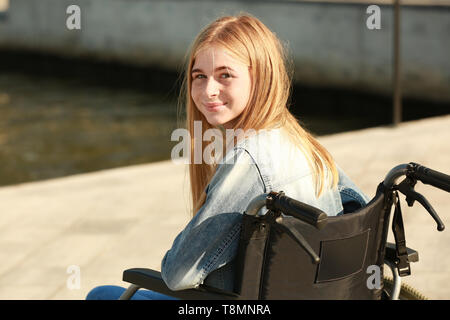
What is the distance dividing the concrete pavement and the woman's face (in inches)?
92.6

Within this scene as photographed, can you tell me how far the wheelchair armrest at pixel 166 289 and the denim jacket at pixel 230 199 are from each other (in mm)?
26

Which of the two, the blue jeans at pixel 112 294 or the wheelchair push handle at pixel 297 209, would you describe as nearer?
the wheelchair push handle at pixel 297 209

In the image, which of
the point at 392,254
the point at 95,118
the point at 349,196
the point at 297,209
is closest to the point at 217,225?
the point at 297,209

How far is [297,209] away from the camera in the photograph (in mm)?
2021

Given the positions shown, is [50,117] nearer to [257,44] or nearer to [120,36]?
[120,36]

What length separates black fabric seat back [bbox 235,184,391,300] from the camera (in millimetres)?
2264

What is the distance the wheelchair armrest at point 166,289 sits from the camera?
2365 millimetres

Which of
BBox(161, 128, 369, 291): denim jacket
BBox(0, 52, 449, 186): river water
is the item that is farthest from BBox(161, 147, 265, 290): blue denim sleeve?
BBox(0, 52, 449, 186): river water

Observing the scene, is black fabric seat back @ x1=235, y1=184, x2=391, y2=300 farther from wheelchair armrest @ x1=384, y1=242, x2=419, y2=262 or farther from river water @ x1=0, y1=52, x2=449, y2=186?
river water @ x1=0, y1=52, x2=449, y2=186

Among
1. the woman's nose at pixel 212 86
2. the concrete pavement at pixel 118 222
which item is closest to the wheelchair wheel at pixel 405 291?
the woman's nose at pixel 212 86

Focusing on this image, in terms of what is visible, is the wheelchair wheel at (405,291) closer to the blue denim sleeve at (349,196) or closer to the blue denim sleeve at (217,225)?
the blue denim sleeve at (349,196)

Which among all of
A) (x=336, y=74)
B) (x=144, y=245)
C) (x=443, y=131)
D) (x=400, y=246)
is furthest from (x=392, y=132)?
(x=336, y=74)

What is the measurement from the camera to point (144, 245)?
5.73 meters

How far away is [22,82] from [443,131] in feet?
55.6
